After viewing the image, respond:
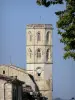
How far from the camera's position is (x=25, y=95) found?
2488 inches

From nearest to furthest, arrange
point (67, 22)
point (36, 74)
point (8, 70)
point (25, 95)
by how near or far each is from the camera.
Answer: point (67, 22) → point (25, 95) → point (8, 70) → point (36, 74)

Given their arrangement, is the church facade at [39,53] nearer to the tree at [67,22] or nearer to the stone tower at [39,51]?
the stone tower at [39,51]

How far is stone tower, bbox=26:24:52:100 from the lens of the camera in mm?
101375

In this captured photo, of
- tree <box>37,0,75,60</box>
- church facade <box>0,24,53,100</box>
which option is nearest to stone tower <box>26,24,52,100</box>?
church facade <box>0,24,53,100</box>

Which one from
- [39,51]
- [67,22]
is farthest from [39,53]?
[67,22]

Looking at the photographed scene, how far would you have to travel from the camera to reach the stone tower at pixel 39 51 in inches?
3991

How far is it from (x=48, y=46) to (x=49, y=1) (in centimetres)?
7850

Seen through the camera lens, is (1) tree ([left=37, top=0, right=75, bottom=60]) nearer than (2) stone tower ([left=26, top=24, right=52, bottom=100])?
Yes

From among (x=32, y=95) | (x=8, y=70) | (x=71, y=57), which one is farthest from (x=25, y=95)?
(x=71, y=57)

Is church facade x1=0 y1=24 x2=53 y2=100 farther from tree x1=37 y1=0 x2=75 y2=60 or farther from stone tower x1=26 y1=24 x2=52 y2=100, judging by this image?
tree x1=37 y1=0 x2=75 y2=60

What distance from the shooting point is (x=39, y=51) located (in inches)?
4129

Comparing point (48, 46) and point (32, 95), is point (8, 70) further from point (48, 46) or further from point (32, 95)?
point (48, 46)

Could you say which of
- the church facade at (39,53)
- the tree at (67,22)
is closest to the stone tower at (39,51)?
the church facade at (39,53)

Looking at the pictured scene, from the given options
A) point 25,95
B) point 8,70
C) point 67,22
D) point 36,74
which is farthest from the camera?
point 36,74
